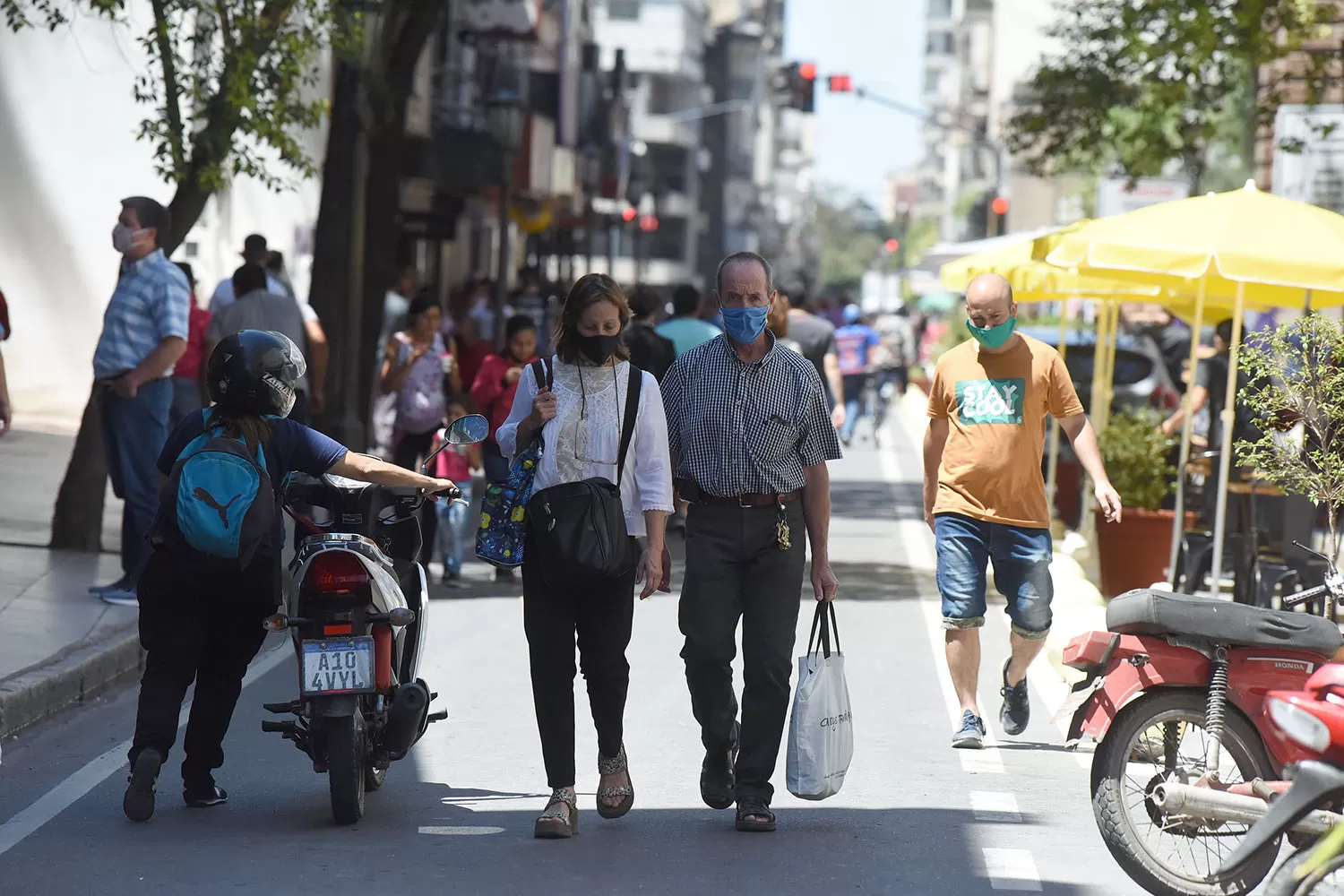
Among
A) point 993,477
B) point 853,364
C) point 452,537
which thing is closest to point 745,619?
point 993,477

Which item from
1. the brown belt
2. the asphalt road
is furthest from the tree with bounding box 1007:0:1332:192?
the brown belt

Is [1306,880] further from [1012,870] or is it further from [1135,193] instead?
[1135,193]

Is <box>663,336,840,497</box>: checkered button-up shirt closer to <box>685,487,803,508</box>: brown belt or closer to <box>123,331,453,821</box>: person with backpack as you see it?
<box>685,487,803,508</box>: brown belt

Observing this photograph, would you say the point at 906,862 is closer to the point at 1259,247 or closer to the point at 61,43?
the point at 1259,247

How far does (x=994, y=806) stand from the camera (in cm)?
760

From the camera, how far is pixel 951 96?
166375 millimetres

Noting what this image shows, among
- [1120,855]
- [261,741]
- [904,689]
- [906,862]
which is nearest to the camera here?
[1120,855]

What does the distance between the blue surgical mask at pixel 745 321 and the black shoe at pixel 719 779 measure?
1.27 metres

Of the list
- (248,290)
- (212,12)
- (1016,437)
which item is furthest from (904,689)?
(212,12)

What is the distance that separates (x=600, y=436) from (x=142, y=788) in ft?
5.99

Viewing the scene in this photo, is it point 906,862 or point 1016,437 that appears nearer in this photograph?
point 906,862

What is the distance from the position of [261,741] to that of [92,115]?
15.4m

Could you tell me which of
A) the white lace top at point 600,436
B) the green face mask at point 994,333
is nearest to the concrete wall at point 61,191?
the green face mask at point 994,333

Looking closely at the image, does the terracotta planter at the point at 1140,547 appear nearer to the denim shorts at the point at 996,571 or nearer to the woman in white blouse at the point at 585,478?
the denim shorts at the point at 996,571
